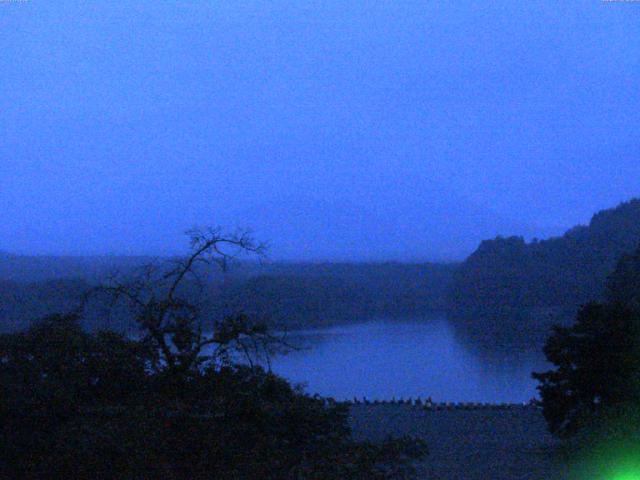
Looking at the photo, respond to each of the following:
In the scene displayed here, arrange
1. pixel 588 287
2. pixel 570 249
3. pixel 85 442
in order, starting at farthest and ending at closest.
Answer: pixel 570 249
pixel 588 287
pixel 85 442

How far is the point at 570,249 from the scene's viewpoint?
36.8m

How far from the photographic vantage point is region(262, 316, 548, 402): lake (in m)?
16.2

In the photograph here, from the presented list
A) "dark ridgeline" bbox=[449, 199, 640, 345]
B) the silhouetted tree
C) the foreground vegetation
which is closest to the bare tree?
the silhouetted tree

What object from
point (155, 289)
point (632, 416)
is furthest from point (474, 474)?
point (155, 289)

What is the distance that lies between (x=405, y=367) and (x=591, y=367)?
34.0 ft

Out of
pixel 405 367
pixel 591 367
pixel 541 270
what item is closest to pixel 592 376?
pixel 591 367

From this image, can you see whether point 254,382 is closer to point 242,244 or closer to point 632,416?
point 242,244

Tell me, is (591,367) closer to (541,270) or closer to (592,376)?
(592,376)

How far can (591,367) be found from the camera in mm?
9203

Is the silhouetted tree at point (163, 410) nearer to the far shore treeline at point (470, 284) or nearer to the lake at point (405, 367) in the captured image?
the lake at point (405, 367)

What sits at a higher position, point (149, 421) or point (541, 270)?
point (541, 270)

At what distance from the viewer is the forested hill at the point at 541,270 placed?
31.6 m

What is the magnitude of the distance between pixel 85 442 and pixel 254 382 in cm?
197

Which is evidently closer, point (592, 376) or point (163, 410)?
point (163, 410)
